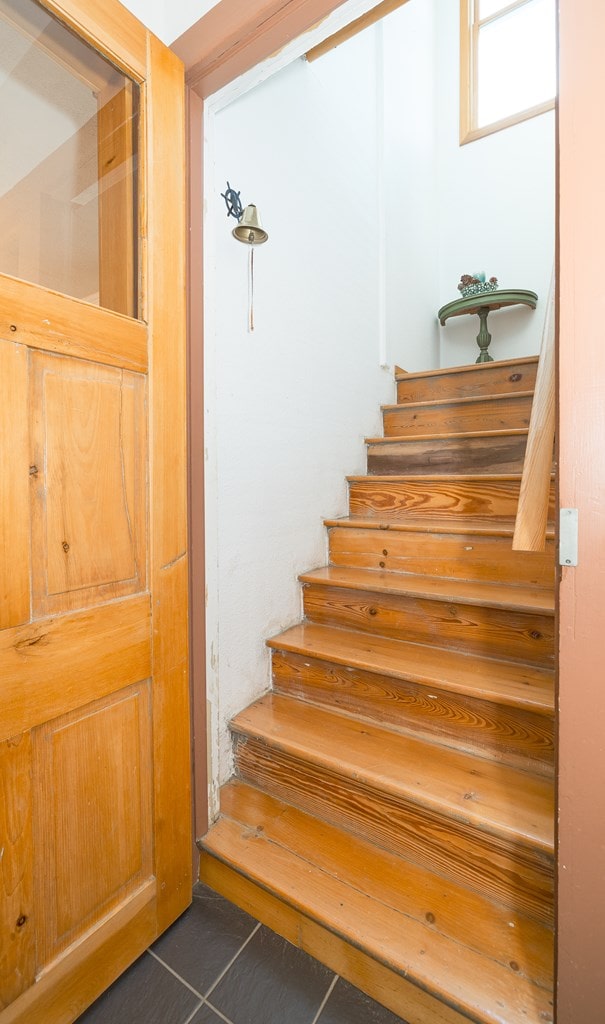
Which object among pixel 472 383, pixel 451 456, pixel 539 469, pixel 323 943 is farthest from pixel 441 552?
pixel 472 383

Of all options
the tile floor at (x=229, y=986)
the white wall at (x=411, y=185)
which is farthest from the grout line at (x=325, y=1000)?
the white wall at (x=411, y=185)

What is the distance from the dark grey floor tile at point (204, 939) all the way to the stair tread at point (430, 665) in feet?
2.25

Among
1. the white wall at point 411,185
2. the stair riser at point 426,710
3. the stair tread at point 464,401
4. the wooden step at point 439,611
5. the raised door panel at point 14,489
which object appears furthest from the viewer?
the white wall at point 411,185

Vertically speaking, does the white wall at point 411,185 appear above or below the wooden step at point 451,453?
above

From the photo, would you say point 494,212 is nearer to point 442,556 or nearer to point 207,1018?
point 442,556

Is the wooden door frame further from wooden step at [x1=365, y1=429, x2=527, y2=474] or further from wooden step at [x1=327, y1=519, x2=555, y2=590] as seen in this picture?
wooden step at [x1=365, y1=429, x2=527, y2=474]

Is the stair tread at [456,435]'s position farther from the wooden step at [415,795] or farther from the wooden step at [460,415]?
the wooden step at [415,795]

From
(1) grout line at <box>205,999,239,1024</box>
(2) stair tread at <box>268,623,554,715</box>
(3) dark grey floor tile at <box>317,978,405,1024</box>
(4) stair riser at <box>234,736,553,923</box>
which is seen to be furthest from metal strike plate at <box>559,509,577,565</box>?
(1) grout line at <box>205,999,239,1024</box>

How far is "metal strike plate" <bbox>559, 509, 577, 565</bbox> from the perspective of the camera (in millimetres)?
753

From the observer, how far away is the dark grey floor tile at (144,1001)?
988 mm

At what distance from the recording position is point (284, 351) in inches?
70.5

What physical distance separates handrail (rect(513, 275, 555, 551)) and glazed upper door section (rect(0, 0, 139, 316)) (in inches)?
34.9

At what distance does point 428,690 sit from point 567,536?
76cm

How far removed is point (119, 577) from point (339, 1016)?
1.01 meters
